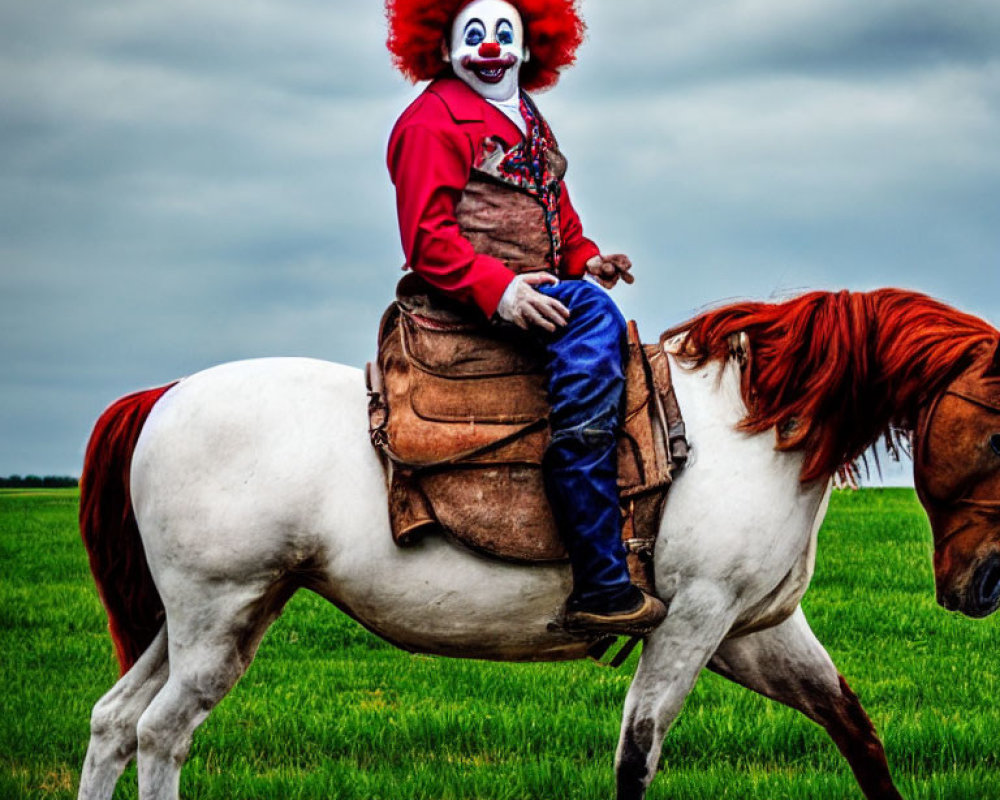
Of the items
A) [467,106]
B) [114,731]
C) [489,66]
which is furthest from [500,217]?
[114,731]

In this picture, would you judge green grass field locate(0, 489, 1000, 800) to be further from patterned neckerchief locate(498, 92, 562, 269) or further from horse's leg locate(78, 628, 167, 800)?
patterned neckerchief locate(498, 92, 562, 269)

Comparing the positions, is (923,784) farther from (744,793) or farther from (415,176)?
(415,176)

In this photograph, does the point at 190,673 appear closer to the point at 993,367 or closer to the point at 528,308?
the point at 528,308

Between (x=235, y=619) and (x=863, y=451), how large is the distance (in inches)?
92.9

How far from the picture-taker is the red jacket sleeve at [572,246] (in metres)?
5.10

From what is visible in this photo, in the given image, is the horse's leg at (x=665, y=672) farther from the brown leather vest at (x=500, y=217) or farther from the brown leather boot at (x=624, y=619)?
the brown leather vest at (x=500, y=217)

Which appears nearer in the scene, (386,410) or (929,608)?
(386,410)

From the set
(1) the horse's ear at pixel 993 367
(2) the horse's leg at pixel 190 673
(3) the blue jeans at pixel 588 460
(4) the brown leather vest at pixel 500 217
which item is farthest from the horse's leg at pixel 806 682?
(2) the horse's leg at pixel 190 673

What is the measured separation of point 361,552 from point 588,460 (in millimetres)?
891

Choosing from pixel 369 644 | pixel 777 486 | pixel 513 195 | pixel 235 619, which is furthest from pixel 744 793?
pixel 369 644

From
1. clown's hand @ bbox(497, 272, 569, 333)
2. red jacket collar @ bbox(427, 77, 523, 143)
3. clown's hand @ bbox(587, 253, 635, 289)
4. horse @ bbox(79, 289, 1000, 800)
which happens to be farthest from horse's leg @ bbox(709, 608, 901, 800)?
red jacket collar @ bbox(427, 77, 523, 143)

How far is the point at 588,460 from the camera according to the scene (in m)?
4.35

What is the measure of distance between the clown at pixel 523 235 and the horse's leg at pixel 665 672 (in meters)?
0.11

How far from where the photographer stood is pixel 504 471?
14.8 ft
